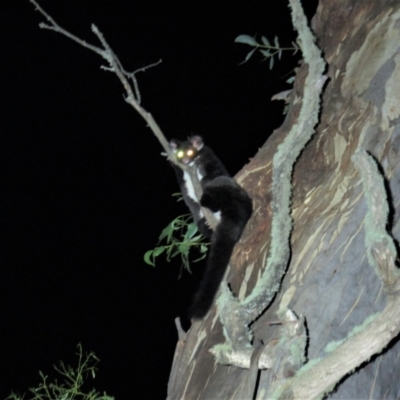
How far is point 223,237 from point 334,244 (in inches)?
30.4

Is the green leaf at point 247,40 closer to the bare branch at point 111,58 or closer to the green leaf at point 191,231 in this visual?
the green leaf at point 191,231

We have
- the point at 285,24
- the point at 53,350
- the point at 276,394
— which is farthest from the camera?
the point at 53,350

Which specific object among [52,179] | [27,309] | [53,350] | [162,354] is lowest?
[162,354]

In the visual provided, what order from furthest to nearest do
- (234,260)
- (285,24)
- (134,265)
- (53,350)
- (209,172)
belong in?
(134,265)
(53,350)
(285,24)
(209,172)
(234,260)

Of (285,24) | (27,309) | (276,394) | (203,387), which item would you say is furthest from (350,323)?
(27,309)

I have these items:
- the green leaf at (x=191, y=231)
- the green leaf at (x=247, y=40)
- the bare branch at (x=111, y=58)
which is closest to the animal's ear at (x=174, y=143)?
the green leaf at (x=191, y=231)

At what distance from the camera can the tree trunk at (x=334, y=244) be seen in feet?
4.51

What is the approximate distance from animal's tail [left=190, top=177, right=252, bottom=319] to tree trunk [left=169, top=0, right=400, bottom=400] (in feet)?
0.18

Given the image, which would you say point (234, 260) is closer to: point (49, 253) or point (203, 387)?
point (203, 387)

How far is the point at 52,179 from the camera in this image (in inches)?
396

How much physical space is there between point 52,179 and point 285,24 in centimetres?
604

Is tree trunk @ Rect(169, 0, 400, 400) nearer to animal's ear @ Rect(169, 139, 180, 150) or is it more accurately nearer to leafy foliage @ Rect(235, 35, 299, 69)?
leafy foliage @ Rect(235, 35, 299, 69)

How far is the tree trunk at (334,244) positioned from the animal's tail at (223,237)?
0.18 feet

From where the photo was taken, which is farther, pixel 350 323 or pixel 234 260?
pixel 234 260
